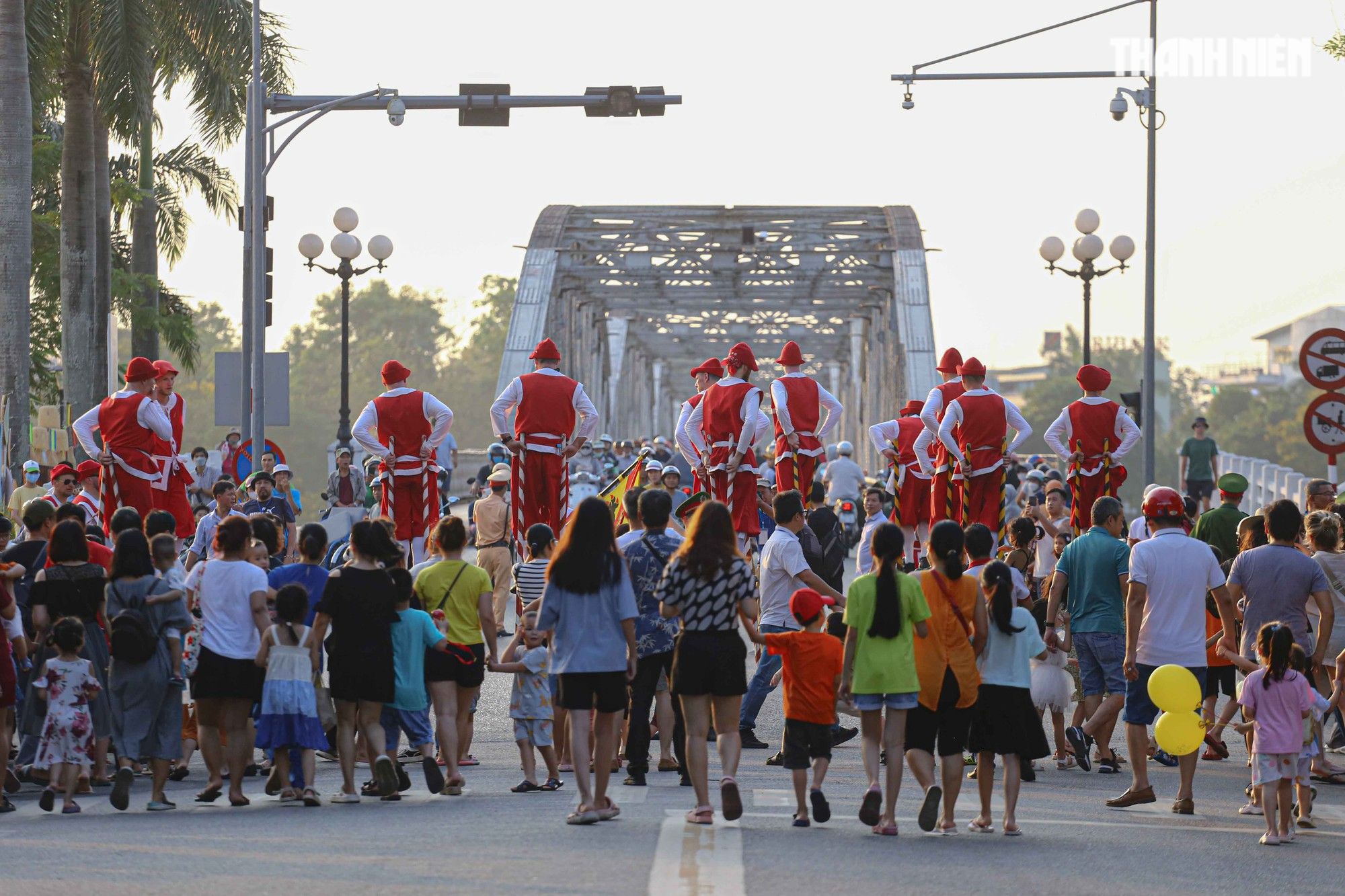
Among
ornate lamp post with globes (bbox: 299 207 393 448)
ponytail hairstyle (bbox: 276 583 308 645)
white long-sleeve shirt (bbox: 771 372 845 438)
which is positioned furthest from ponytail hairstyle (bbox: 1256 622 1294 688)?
ornate lamp post with globes (bbox: 299 207 393 448)

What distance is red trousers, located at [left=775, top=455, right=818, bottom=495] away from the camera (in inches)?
666

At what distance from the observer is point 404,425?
1554cm

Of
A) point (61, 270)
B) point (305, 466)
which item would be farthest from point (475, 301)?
point (61, 270)

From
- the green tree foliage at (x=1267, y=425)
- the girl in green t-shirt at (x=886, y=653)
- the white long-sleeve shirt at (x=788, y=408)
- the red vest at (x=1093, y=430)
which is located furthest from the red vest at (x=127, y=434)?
the green tree foliage at (x=1267, y=425)

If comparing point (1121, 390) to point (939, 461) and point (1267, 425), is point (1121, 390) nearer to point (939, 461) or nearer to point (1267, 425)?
point (1267, 425)

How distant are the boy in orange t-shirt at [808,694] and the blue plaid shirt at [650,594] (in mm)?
916

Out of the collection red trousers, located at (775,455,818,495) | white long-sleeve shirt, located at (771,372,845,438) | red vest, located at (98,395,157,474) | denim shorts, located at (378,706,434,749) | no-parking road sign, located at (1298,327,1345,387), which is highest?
no-parking road sign, located at (1298,327,1345,387)

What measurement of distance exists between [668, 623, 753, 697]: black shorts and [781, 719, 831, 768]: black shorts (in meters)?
0.32

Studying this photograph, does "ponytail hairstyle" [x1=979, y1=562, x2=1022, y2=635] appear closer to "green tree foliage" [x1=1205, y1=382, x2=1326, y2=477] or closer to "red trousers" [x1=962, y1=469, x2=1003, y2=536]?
"red trousers" [x1=962, y1=469, x2=1003, y2=536]

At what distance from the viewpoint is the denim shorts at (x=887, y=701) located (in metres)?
8.94

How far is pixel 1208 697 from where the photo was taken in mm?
12031

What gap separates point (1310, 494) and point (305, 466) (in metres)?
108

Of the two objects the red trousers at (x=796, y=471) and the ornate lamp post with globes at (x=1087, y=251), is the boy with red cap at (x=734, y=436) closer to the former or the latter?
the red trousers at (x=796, y=471)

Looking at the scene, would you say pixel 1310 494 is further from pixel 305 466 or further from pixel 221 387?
pixel 305 466
